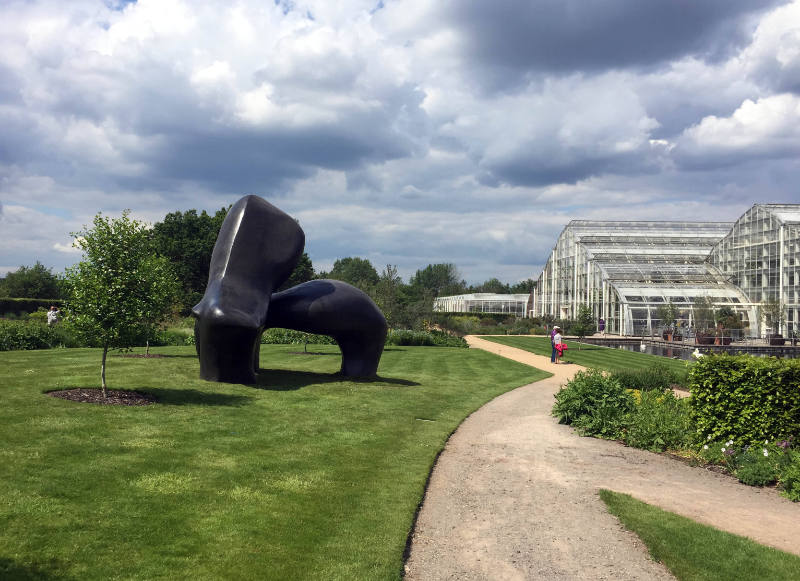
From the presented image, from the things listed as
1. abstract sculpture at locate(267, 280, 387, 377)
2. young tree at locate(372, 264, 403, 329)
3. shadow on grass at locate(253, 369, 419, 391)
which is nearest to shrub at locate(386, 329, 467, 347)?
young tree at locate(372, 264, 403, 329)

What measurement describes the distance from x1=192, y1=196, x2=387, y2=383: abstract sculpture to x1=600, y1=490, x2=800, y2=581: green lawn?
985 cm

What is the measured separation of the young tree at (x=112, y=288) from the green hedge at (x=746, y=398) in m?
10.9

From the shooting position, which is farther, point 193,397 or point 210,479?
point 193,397

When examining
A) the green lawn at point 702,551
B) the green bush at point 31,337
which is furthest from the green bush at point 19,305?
the green lawn at point 702,551

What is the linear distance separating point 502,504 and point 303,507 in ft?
8.64

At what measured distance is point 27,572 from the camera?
4.89m

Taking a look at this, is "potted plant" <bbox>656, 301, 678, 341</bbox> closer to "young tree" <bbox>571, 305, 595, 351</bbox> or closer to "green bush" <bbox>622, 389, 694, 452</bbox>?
"young tree" <bbox>571, 305, 595, 351</bbox>

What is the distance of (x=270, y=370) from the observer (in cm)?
1906

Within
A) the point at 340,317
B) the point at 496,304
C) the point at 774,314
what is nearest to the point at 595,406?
the point at 340,317

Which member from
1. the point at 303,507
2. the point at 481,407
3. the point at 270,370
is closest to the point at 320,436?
the point at 303,507

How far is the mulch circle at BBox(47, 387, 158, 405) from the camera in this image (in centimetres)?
1164

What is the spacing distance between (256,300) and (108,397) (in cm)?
424

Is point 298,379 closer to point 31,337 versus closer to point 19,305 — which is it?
point 31,337

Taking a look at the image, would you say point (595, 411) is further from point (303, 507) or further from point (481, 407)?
point (303, 507)
